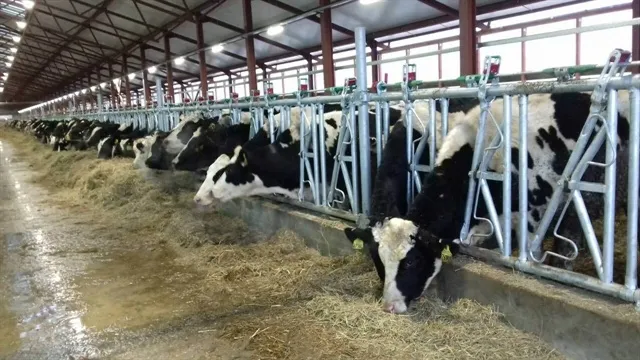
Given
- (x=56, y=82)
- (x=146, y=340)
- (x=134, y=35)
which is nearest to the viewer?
(x=146, y=340)

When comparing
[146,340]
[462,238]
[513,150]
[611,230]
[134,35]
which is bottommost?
[146,340]

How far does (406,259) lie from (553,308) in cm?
99

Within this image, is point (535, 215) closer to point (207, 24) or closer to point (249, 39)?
point (249, 39)

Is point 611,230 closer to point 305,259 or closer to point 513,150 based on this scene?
point 513,150

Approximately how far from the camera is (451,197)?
4.06m

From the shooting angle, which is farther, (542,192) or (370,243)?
(542,192)

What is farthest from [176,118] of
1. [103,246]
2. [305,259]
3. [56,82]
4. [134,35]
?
[56,82]

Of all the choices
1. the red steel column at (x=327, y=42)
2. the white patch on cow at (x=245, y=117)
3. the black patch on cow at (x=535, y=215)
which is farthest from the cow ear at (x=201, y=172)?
the black patch on cow at (x=535, y=215)

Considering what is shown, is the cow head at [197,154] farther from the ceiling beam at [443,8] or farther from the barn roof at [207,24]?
the ceiling beam at [443,8]

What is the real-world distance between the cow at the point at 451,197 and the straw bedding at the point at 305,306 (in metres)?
0.26

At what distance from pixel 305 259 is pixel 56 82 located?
51583 mm

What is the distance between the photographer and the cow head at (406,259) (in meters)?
3.72

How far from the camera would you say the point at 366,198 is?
16.8 ft

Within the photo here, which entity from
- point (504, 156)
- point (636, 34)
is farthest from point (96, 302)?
point (636, 34)
